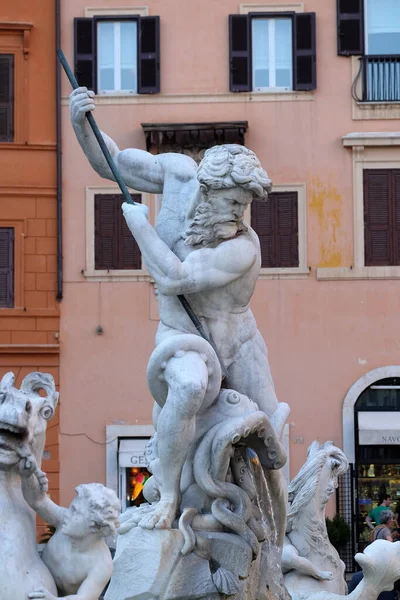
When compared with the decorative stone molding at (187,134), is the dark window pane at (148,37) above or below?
above

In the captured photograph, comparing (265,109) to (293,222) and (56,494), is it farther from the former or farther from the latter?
(56,494)

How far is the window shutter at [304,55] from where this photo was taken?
31438mm

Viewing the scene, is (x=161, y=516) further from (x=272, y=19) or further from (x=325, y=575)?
(x=272, y=19)

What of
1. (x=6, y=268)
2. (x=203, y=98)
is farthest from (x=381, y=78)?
(x=6, y=268)

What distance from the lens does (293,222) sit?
3130cm

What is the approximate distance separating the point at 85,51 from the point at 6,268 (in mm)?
3690

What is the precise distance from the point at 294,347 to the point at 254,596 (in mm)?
22533

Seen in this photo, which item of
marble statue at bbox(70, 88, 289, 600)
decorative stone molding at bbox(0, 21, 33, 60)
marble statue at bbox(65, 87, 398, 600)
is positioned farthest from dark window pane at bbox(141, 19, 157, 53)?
marble statue at bbox(70, 88, 289, 600)

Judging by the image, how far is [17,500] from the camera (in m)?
5.81

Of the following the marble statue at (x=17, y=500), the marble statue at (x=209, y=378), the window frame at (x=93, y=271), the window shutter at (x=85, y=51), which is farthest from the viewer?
the window shutter at (x=85, y=51)

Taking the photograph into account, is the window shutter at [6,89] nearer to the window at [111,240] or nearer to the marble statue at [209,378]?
the window at [111,240]

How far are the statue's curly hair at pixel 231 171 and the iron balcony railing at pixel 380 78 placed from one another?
2288 centimetres

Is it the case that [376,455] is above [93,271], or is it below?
below

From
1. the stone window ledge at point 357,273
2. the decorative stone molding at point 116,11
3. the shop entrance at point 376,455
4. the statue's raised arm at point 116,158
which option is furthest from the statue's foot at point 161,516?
the decorative stone molding at point 116,11
